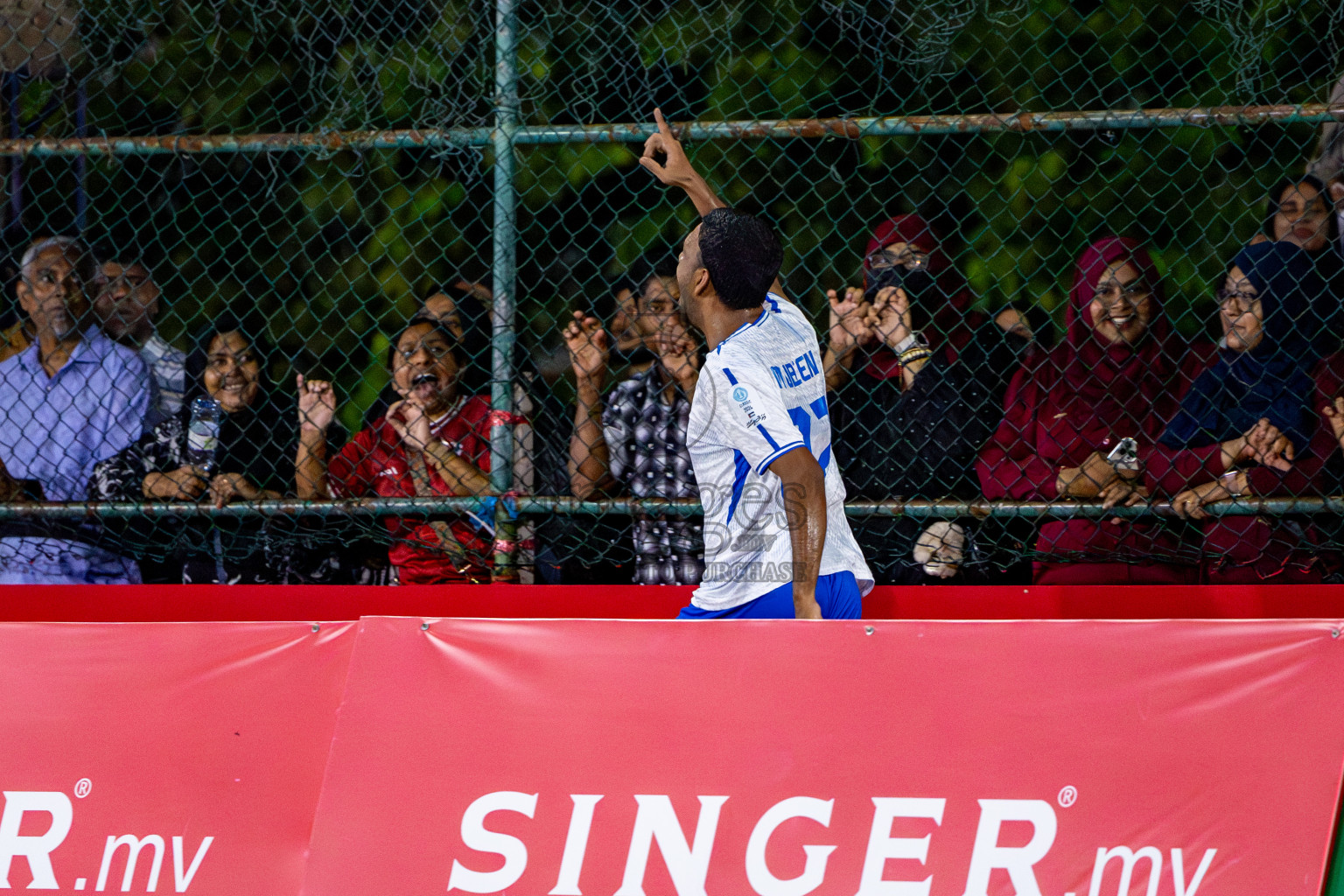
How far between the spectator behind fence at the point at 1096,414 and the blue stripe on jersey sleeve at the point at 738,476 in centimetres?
108

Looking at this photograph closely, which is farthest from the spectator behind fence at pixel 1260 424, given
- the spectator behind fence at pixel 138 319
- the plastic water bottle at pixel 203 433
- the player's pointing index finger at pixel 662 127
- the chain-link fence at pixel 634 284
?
the spectator behind fence at pixel 138 319

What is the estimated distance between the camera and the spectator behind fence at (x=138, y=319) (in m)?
4.24

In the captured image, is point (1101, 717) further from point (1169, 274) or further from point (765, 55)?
point (765, 55)

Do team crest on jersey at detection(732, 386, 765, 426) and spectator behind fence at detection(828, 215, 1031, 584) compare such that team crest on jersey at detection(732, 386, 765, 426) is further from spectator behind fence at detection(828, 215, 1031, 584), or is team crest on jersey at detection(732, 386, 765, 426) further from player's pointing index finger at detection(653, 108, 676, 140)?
spectator behind fence at detection(828, 215, 1031, 584)

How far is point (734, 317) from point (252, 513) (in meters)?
1.74

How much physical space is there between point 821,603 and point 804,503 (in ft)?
1.41

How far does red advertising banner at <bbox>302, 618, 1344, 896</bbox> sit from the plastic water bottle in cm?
169

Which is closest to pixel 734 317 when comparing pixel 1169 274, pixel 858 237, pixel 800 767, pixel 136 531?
pixel 800 767

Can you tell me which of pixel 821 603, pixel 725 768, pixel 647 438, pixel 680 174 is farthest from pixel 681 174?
pixel 725 768

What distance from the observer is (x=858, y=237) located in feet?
14.3

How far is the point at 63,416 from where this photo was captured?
4199mm

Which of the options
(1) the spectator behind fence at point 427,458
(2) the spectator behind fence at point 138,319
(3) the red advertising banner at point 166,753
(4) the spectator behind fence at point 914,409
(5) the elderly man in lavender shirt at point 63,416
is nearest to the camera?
(3) the red advertising banner at point 166,753

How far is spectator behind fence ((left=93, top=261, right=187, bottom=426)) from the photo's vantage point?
13.9ft

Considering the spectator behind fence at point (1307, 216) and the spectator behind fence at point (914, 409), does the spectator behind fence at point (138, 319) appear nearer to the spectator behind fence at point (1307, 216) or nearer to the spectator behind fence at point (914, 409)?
the spectator behind fence at point (914, 409)
